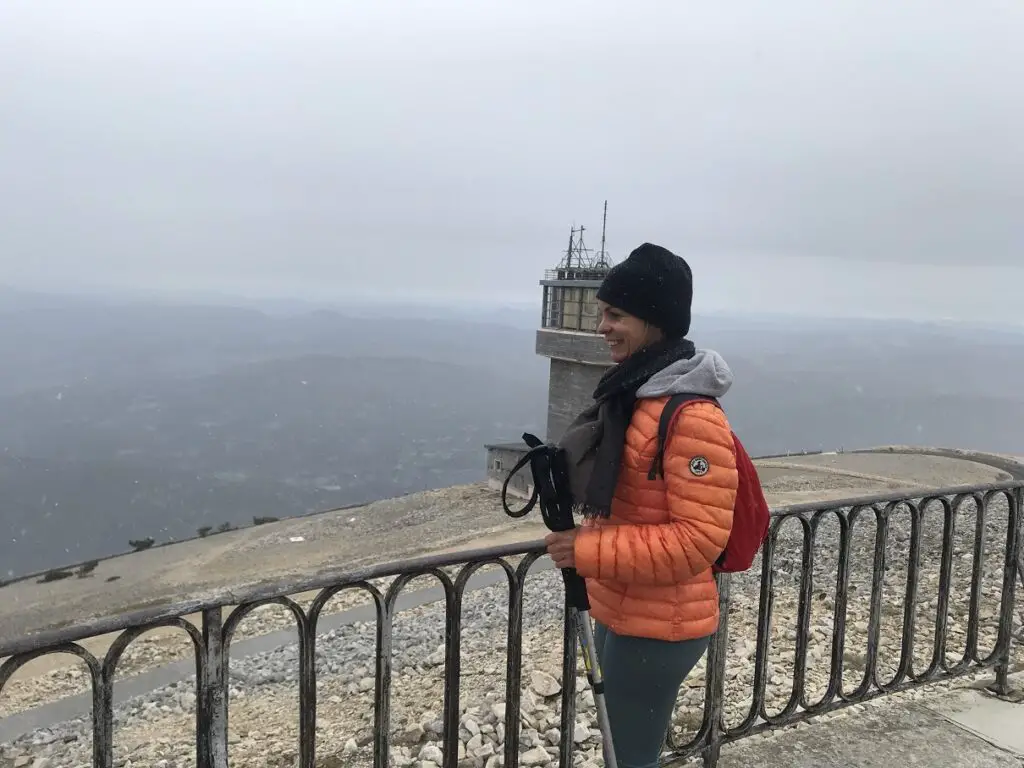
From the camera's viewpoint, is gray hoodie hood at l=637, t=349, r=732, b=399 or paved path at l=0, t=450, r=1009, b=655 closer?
gray hoodie hood at l=637, t=349, r=732, b=399

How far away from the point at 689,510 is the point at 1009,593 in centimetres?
385

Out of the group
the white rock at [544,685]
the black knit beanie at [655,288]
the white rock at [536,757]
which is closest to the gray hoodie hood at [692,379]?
the black knit beanie at [655,288]

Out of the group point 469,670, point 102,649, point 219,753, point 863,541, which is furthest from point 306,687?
point 102,649

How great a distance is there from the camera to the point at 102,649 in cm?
1919

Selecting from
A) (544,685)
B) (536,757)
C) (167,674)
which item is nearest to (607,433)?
(536,757)

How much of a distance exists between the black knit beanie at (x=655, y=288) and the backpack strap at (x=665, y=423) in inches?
10.3

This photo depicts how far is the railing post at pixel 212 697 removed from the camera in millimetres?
2416

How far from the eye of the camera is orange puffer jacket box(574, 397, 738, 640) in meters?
2.14

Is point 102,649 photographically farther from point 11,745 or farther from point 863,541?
point 863,541

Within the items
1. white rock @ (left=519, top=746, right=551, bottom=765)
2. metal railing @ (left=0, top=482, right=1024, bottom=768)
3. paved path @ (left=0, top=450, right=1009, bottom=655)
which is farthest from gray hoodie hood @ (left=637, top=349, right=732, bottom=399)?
paved path @ (left=0, top=450, right=1009, bottom=655)

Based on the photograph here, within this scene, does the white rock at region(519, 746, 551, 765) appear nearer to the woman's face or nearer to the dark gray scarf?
the dark gray scarf

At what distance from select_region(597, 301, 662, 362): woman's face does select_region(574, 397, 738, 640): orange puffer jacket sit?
26 centimetres

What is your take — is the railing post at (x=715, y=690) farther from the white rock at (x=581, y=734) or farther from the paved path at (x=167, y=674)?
the paved path at (x=167, y=674)

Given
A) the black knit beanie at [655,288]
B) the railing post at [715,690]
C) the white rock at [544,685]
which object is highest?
the black knit beanie at [655,288]
